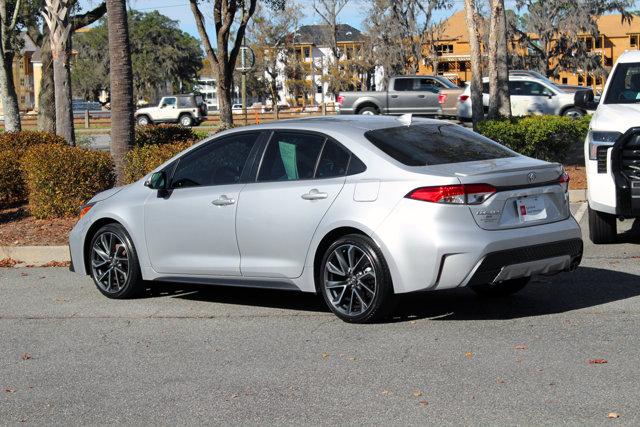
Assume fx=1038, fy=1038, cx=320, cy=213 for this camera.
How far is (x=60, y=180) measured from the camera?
13.5m

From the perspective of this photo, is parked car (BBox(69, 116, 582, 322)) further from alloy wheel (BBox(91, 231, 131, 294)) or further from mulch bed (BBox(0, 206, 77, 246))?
mulch bed (BBox(0, 206, 77, 246))

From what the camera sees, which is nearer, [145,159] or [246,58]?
[145,159]

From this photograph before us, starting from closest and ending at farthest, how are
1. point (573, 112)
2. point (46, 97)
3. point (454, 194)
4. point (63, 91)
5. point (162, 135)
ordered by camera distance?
point (454, 194)
point (162, 135)
point (63, 91)
point (46, 97)
point (573, 112)

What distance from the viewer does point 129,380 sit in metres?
6.49

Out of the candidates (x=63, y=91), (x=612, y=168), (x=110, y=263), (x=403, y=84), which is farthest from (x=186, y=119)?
(x=110, y=263)

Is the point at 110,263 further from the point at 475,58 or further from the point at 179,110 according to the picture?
the point at 179,110

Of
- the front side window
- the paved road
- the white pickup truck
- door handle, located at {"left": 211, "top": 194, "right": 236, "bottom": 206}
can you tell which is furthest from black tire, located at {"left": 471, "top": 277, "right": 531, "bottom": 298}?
the front side window

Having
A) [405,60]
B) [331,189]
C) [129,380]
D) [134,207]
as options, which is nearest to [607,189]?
[331,189]

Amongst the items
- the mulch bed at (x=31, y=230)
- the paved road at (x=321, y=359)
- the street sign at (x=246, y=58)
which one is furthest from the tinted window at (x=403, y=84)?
the paved road at (x=321, y=359)

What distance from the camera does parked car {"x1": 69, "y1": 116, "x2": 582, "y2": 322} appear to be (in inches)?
285

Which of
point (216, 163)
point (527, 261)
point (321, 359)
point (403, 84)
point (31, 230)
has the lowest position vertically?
point (321, 359)

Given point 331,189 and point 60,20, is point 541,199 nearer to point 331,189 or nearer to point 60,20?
point 331,189

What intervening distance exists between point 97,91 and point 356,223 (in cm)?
8921

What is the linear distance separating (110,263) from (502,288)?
345cm
